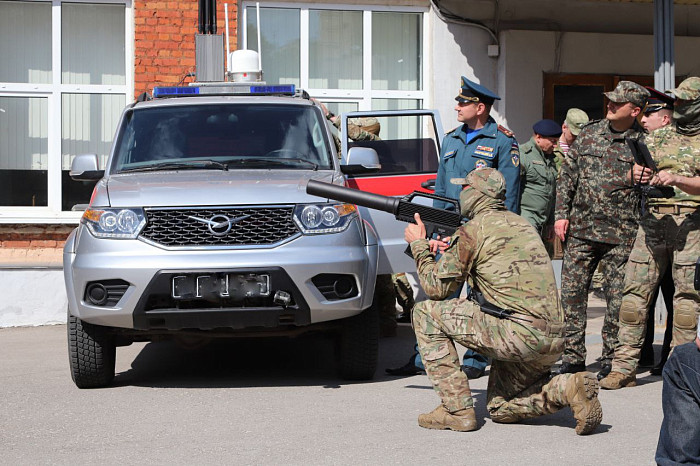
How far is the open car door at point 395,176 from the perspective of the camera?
24.2 feet

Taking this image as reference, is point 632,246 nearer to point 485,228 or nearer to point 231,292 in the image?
point 485,228

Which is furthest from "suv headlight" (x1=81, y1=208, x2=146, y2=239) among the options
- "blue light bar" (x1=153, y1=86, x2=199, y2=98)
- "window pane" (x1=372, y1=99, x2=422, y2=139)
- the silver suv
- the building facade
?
"window pane" (x1=372, y1=99, x2=422, y2=139)

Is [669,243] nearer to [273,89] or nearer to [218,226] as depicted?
[218,226]

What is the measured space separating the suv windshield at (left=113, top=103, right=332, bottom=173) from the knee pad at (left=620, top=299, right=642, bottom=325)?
2248 mm

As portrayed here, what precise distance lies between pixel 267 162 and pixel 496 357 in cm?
262

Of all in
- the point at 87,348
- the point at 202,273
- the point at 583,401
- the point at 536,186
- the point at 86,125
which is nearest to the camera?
the point at 583,401

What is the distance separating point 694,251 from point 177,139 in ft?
11.9

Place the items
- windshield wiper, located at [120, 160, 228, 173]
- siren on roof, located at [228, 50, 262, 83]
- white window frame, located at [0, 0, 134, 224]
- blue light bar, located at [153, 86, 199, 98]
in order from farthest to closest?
white window frame, located at [0, 0, 134, 224]
siren on roof, located at [228, 50, 262, 83]
blue light bar, located at [153, 86, 199, 98]
windshield wiper, located at [120, 160, 228, 173]

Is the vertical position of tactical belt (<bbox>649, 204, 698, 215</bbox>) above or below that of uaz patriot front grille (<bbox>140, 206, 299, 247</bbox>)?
above

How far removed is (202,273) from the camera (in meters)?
6.45

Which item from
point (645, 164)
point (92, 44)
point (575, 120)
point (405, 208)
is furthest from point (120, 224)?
point (92, 44)

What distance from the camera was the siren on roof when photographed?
10008mm

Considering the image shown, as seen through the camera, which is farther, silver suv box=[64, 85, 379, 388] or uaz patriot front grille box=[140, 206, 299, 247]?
uaz patriot front grille box=[140, 206, 299, 247]

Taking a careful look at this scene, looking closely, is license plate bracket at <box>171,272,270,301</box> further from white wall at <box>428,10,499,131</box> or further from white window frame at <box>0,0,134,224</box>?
white wall at <box>428,10,499,131</box>
